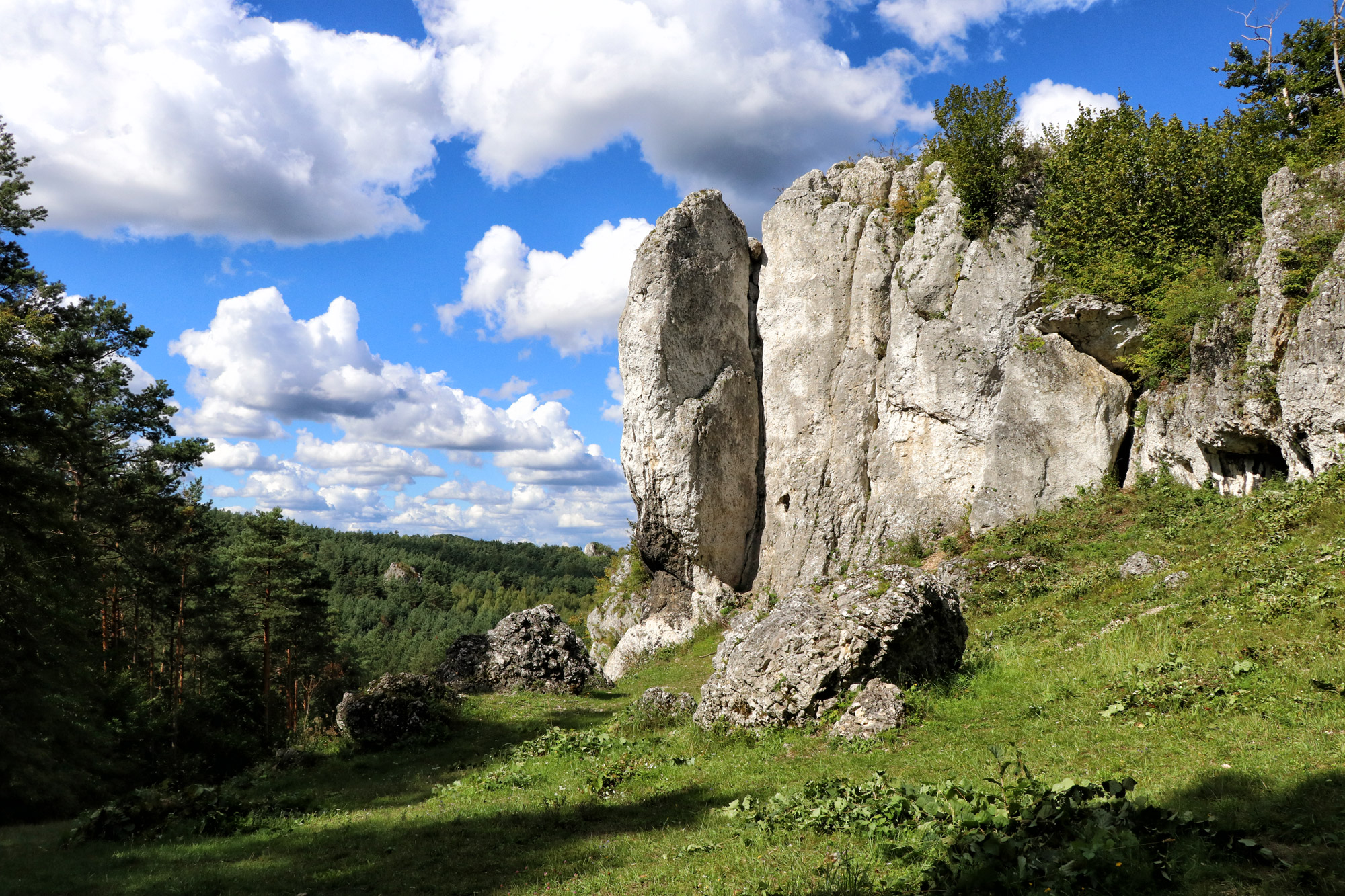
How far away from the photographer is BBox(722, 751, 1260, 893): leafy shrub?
4242 mm

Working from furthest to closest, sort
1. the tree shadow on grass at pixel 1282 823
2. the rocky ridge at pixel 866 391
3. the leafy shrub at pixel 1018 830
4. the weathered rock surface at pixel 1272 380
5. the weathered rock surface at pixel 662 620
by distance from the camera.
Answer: the weathered rock surface at pixel 662 620, the rocky ridge at pixel 866 391, the weathered rock surface at pixel 1272 380, the leafy shrub at pixel 1018 830, the tree shadow on grass at pixel 1282 823

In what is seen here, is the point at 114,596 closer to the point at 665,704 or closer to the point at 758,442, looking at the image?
the point at 665,704

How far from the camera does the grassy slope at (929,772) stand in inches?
223

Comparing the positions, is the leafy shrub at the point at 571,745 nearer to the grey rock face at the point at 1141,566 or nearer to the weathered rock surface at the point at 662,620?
the grey rock face at the point at 1141,566

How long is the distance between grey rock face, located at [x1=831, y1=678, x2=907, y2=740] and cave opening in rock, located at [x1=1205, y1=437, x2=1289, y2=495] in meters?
13.4

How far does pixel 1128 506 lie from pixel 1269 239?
7635 millimetres

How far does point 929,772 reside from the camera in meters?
7.66

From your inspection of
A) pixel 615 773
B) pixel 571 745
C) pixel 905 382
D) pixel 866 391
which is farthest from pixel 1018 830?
pixel 866 391

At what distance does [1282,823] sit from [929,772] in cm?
328

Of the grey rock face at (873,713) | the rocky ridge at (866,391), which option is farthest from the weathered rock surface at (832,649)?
the rocky ridge at (866,391)

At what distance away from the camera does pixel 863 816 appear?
20.0 ft

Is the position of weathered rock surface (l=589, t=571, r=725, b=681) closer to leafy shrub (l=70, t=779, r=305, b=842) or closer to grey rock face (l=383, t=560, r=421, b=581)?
leafy shrub (l=70, t=779, r=305, b=842)

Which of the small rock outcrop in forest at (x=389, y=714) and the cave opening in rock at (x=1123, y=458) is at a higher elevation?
the cave opening in rock at (x=1123, y=458)

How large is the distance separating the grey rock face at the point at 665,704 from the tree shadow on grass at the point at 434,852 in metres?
3.93
